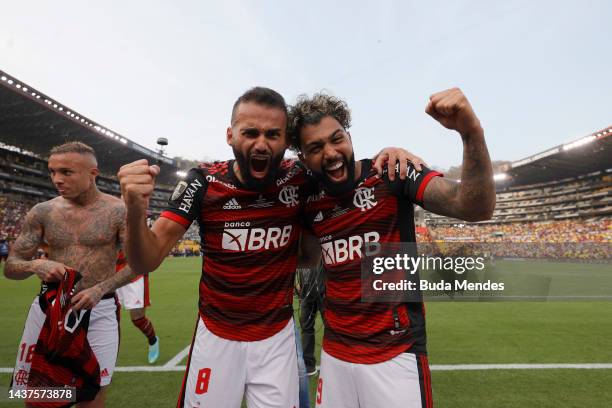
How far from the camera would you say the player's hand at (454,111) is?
159 centimetres

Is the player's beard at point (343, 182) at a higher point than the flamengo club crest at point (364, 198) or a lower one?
higher

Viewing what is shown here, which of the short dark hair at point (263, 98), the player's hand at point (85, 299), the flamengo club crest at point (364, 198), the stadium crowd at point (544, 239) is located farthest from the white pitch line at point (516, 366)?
the stadium crowd at point (544, 239)

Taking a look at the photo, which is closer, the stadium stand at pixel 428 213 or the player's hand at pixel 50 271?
the player's hand at pixel 50 271

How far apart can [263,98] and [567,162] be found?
5822 centimetres

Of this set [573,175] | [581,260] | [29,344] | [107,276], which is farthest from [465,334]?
[573,175]

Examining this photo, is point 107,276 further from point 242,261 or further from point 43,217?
point 242,261

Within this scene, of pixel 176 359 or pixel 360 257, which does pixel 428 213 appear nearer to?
pixel 176 359

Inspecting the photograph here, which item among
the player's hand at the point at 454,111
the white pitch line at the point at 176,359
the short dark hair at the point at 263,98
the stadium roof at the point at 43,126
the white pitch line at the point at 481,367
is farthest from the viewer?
the stadium roof at the point at 43,126

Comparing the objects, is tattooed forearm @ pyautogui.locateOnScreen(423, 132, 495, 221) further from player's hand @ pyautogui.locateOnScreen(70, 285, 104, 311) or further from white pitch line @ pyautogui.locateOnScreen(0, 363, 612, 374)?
white pitch line @ pyautogui.locateOnScreen(0, 363, 612, 374)

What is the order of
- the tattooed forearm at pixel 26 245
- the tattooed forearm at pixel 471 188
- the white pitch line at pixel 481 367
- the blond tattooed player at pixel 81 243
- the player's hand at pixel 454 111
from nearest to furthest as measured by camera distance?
the player's hand at pixel 454 111, the tattooed forearm at pixel 471 188, the blond tattooed player at pixel 81 243, the tattooed forearm at pixel 26 245, the white pitch line at pixel 481 367

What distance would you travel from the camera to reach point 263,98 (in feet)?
7.34

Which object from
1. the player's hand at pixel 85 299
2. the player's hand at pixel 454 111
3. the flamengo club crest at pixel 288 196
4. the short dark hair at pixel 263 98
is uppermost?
the short dark hair at pixel 263 98

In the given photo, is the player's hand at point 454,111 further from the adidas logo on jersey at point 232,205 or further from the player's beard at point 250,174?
the adidas logo on jersey at point 232,205

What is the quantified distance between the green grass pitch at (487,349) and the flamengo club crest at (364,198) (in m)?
2.77
